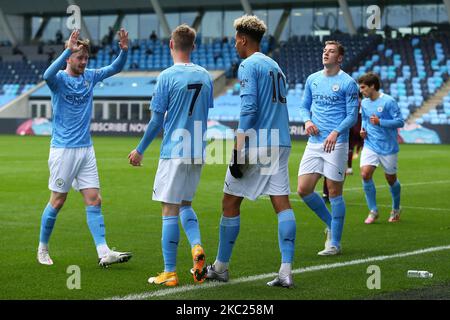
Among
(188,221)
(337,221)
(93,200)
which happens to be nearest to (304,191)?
(337,221)

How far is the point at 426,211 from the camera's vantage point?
13.8 m

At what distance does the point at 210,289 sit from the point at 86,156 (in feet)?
6.86

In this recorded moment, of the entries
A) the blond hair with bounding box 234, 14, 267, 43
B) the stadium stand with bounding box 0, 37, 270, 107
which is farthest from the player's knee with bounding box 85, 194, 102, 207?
the stadium stand with bounding box 0, 37, 270, 107

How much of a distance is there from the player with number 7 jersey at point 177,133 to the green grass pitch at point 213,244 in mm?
347

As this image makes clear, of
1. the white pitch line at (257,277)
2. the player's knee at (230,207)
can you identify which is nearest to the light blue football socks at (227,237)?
the player's knee at (230,207)

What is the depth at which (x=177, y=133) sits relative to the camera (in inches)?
298

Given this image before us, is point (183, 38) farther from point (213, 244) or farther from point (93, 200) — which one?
point (213, 244)

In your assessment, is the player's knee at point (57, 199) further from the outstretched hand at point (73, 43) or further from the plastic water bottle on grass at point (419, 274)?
the plastic water bottle on grass at point (419, 274)

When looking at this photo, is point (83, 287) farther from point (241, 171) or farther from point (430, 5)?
point (430, 5)

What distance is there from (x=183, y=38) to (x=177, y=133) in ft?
2.63

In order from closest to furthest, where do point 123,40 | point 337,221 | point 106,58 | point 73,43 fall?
point 73,43, point 123,40, point 337,221, point 106,58

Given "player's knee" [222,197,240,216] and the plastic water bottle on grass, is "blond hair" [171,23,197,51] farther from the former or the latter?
the plastic water bottle on grass

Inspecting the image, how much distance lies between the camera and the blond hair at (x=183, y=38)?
7500 millimetres
